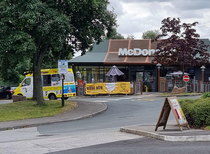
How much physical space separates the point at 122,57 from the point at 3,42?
25160 mm

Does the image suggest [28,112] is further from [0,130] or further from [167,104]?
[167,104]

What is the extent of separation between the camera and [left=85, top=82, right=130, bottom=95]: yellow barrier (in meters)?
33.3

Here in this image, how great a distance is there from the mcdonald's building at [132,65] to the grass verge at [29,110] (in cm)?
1938

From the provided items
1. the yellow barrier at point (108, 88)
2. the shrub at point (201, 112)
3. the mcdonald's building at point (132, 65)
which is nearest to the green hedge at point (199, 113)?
the shrub at point (201, 112)

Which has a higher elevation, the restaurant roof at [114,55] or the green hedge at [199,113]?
the restaurant roof at [114,55]

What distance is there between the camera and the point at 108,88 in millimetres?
33562

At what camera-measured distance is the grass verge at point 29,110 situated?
1773 cm

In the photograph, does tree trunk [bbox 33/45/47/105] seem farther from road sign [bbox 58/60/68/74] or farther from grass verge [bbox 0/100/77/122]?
road sign [bbox 58/60/68/74]

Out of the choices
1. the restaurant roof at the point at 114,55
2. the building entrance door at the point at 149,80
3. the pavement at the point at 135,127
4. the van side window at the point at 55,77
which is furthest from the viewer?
the building entrance door at the point at 149,80

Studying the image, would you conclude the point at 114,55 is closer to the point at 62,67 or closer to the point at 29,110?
the point at 62,67

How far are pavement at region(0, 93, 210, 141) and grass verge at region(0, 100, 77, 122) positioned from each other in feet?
1.85

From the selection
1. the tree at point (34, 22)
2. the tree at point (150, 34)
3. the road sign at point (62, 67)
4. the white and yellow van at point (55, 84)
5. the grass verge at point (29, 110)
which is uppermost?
the tree at point (150, 34)

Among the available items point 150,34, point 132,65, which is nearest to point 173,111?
point 132,65

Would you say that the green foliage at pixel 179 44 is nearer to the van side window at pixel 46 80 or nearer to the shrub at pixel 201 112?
the van side window at pixel 46 80
